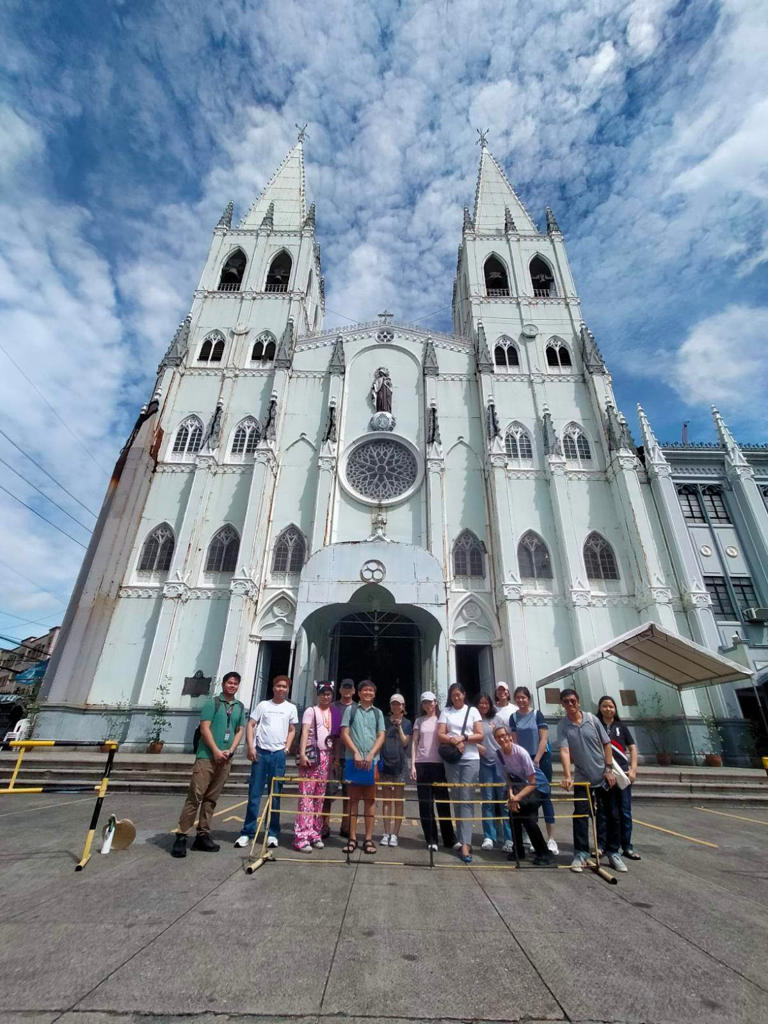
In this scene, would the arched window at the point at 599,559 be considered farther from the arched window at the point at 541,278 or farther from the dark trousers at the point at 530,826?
the arched window at the point at 541,278

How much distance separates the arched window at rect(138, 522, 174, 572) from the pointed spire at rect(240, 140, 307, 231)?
774 inches

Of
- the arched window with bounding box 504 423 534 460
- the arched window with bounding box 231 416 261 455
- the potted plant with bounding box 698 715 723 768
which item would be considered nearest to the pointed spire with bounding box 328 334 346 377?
the arched window with bounding box 231 416 261 455

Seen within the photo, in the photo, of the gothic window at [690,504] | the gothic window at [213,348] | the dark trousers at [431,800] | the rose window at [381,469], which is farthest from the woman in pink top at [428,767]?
the gothic window at [213,348]

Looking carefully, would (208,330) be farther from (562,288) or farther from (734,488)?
(734,488)

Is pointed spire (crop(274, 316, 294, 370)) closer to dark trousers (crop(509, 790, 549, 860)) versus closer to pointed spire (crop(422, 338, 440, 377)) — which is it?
pointed spire (crop(422, 338, 440, 377))

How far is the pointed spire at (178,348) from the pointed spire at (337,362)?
725 cm

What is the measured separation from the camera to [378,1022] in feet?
6.62

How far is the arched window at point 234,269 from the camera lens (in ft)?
84.9

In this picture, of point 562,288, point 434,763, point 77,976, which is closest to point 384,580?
point 434,763

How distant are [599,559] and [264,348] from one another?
728 inches

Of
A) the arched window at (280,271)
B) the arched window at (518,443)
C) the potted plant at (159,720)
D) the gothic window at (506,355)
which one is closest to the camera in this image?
the potted plant at (159,720)

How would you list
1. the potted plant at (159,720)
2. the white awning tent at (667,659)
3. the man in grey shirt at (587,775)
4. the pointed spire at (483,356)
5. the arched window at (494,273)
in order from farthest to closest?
the arched window at (494,273), the pointed spire at (483,356), the potted plant at (159,720), the white awning tent at (667,659), the man in grey shirt at (587,775)

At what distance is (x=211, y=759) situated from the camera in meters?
4.92

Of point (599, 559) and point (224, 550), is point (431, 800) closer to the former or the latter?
point (224, 550)
